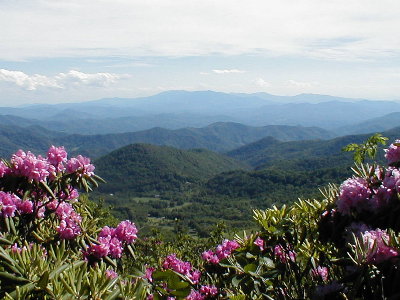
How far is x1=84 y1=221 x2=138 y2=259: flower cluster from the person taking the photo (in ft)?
14.1

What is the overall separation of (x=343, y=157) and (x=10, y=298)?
171m

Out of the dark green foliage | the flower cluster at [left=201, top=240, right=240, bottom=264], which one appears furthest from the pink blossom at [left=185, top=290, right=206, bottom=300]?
the dark green foliage

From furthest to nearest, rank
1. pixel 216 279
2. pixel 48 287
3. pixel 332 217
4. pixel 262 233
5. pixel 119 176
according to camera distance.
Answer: pixel 119 176 → pixel 216 279 → pixel 262 233 → pixel 332 217 → pixel 48 287

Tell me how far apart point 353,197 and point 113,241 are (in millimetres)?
2827

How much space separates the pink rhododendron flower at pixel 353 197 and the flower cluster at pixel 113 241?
8.74 feet

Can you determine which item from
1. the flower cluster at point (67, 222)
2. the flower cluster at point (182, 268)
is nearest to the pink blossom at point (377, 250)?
the flower cluster at point (182, 268)

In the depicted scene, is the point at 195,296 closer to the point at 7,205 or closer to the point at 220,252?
the point at 220,252

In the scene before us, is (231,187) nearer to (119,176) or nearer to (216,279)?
(119,176)

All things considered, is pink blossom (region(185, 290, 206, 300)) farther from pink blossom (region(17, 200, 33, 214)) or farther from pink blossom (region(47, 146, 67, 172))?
pink blossom (region(47, 146, 67, 172))

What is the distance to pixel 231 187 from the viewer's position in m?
160

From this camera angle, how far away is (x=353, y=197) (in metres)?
2.78

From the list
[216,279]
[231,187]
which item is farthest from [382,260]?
[231,187]

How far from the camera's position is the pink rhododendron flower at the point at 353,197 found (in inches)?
109

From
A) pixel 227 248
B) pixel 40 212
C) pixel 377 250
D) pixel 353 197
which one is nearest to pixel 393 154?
pixel 353 197
